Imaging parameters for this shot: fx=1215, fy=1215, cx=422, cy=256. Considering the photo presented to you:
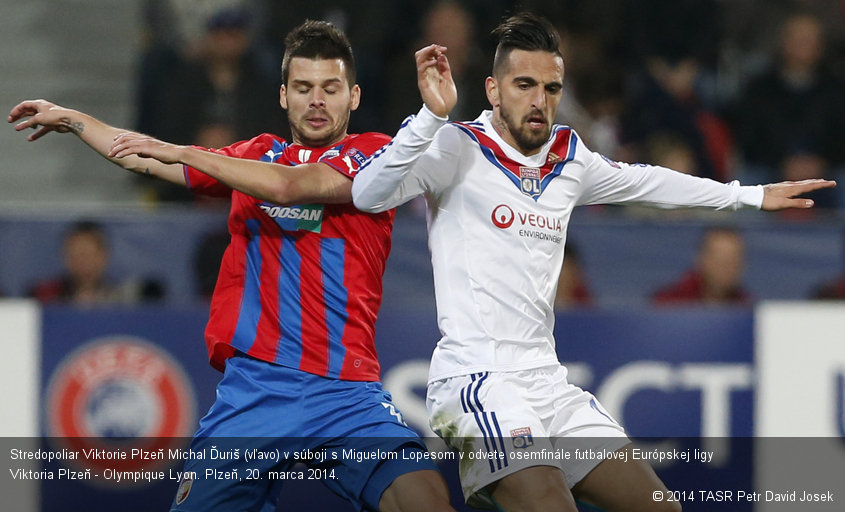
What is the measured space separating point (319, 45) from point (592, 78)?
17.5 ft

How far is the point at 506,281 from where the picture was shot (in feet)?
14.7

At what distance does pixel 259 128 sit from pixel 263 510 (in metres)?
4.52

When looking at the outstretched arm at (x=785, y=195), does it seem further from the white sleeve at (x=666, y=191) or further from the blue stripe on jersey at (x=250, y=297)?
the blue stripe on jersey at (x=250, y=297)

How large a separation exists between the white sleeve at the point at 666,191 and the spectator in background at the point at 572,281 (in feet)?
8.39

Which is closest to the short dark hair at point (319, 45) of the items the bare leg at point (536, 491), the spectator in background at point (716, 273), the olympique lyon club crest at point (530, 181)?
the olympique lyon club crest at point (530, 181)

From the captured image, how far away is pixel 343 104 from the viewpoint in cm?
475

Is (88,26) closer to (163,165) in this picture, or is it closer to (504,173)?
(163,165)

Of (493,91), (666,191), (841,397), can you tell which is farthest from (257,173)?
(841,397)

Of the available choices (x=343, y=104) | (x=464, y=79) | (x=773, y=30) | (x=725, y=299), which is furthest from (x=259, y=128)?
(x=773, y=30)

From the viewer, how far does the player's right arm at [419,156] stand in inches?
165

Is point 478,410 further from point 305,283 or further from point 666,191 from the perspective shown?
point 666,191

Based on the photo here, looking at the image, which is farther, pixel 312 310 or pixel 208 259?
pixel 208 259

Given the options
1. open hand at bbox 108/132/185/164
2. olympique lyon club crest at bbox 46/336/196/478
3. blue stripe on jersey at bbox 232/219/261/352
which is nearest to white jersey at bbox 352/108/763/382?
blue stripe on jersey at bbox 232/219/261/352

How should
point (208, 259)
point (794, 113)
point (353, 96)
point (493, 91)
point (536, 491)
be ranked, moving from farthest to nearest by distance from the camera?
point (794, 113) → point (208, 259) → point (353, 96) → point (493, 91) → point (536, 491)
